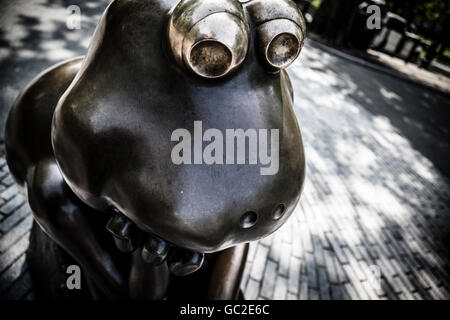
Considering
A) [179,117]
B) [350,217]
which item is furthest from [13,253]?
[350,217]

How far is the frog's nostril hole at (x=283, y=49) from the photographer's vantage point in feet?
2.79

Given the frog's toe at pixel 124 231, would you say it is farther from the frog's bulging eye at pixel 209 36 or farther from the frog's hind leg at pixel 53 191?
the frog's bulging eye at pixel 209 36

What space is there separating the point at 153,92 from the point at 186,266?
0.53 metres

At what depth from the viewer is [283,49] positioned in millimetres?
873

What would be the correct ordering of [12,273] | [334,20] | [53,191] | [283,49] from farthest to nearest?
[334,20] < [12,273] < [53,191] < [283,49]

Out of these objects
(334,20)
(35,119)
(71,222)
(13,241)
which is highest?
(35,119)

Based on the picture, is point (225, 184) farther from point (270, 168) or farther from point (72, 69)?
point (72, 69)

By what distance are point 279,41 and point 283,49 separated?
1.0 inches

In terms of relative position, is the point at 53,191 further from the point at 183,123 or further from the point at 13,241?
the point at 13,241

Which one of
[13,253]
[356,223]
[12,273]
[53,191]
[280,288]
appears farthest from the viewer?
[356,223]

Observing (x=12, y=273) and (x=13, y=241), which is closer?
(x=12, y=273)

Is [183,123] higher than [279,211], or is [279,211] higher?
[183,123]

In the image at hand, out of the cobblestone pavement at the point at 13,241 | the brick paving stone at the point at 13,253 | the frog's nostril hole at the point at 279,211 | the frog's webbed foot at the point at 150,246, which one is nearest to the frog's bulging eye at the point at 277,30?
the frog's nostril hole at the point at 279,211
